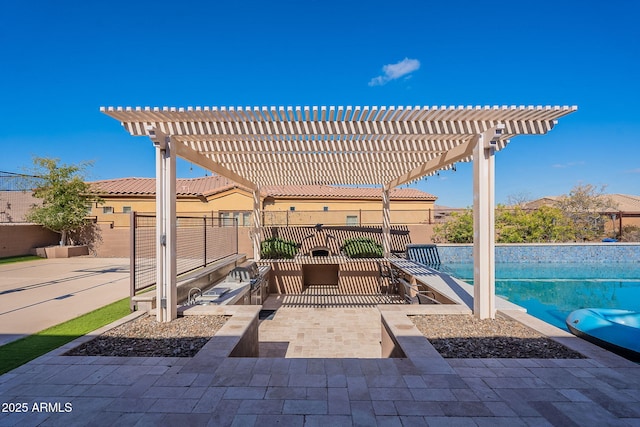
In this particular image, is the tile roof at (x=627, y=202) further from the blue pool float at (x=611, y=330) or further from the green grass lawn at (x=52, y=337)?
the green grass lawn at (x=52, y=337)

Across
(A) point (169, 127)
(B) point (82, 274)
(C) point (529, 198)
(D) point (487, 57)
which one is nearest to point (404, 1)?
(D) point (487, 57)

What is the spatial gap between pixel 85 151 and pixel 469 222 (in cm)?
2054

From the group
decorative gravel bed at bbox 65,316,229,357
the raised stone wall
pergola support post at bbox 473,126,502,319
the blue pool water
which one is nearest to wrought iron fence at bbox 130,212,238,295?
decorative gravel bed at bbox 65,316,229,357

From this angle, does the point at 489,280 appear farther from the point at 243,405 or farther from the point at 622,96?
the point at 622,96

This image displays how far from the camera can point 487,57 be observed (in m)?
11.3

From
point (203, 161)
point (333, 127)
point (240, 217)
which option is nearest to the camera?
point (333, 127)

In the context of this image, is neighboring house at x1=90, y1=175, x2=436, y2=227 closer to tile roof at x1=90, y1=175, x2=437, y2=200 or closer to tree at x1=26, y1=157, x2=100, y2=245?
tile roof at x1=90, y1=175, x2=437, y2=200

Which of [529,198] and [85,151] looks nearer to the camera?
[85,151]

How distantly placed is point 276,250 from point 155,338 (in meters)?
7.69

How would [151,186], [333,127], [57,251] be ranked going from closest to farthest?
[333,127] < [57,251] < [151,186]

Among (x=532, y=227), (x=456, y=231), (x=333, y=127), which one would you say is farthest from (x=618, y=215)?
(x=333, y=127)

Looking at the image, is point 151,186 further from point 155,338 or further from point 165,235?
point 155,338

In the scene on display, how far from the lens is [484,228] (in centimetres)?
499

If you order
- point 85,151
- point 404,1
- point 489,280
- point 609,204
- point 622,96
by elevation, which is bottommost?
point 489,280
